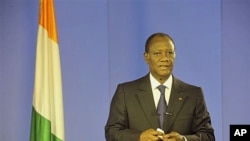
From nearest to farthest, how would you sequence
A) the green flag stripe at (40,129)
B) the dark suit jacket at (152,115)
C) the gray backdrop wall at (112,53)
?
the dark suit jacket at (152,115)
the green flag stripe at (40,129)
the gray backdrop wall at (112,53)

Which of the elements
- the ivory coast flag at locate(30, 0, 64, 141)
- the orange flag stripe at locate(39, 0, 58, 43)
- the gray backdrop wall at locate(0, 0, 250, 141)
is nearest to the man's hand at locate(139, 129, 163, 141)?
the ivory coast flag at locate(30, 0, 64, 141)

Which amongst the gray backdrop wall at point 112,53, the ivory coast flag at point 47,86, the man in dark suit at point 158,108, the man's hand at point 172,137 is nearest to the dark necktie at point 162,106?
the man in dark suit at point 158,108

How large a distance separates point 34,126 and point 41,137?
10 cm

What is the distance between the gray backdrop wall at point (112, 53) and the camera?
3668mm

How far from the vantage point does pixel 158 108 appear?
243cm

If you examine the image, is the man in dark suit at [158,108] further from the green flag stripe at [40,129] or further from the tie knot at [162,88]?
the green flag stripe at [40,129]

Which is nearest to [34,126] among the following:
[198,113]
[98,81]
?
[98,81]

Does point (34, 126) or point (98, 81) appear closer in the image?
point (34, 126)

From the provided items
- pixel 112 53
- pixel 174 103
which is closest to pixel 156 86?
pixel 174 103

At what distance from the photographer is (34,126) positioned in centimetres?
329

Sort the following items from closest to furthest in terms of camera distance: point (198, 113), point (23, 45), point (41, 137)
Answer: point (198, 113) < point (41, 137) < point (23, 45)

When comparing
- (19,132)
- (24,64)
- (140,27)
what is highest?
(140,27)

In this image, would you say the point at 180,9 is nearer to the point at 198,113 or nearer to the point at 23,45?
the point at 23,45

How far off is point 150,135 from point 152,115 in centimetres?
18
